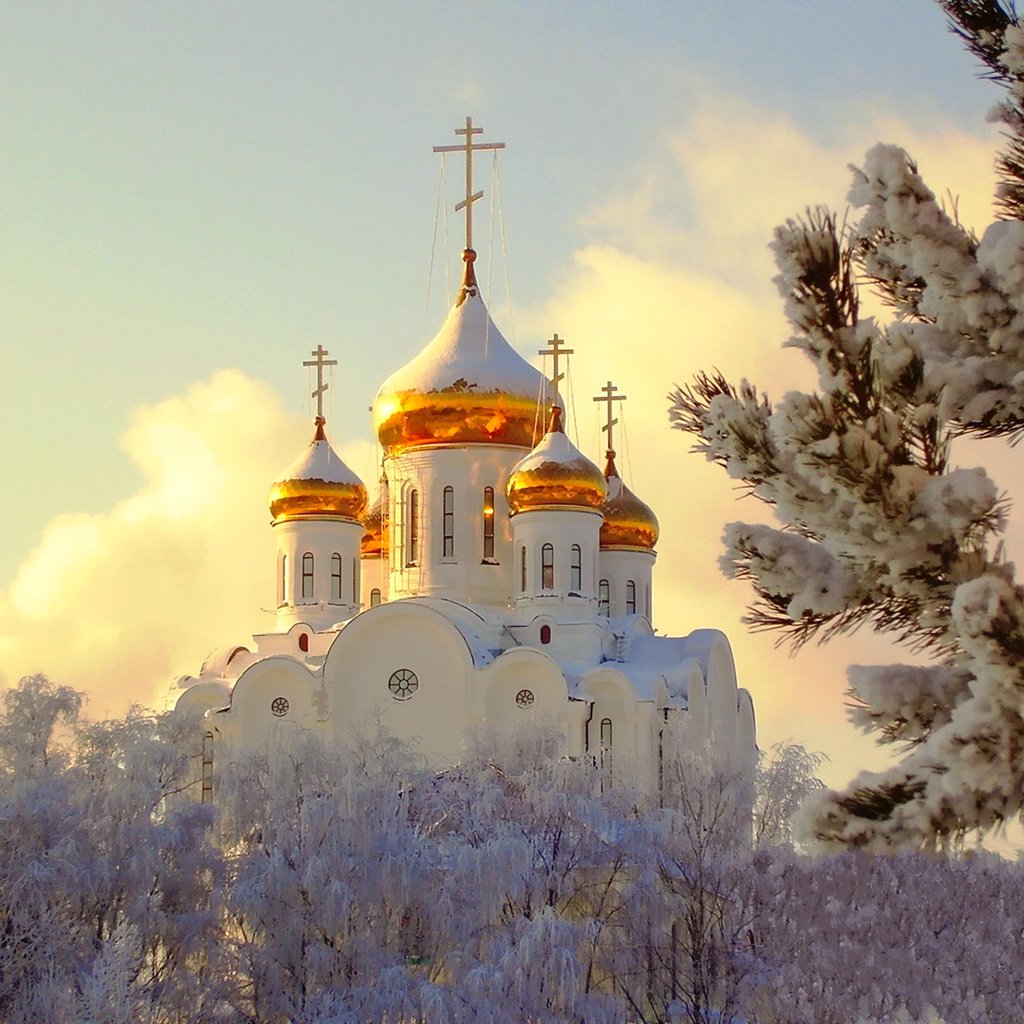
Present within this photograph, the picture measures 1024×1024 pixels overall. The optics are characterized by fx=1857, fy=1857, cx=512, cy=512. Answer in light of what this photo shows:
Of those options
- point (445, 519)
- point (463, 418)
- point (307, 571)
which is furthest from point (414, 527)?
point (307, 571)

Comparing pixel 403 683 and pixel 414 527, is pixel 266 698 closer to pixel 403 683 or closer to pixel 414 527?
pixel 403 683

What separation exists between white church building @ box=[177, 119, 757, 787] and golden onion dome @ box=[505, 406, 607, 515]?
31 mm

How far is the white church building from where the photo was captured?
2802cm

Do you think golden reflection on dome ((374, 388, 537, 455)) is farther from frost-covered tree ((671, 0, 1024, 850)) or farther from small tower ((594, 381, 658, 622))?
frost-covered tree ((671, 0, 1024, 850))

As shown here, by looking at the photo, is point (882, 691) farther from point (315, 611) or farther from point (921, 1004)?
point (315, 611)

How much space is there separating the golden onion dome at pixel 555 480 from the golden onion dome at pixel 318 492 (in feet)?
12.1

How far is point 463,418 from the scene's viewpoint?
30594 millimetres

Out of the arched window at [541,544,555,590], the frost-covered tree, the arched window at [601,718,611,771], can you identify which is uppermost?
the arched window at [541,544,555,590]

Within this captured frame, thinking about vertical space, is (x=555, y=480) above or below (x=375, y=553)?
below

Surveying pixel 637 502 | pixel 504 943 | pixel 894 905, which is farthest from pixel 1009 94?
pixel 637 502

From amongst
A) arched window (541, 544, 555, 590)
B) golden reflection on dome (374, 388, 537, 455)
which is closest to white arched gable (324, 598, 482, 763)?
arched window (541, 544, 555, 590)

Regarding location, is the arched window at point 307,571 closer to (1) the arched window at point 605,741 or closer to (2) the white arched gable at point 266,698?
(2) the white arched gable at point 266,698

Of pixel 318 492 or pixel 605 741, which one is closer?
→ pixel 605 741

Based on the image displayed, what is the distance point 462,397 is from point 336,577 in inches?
148
